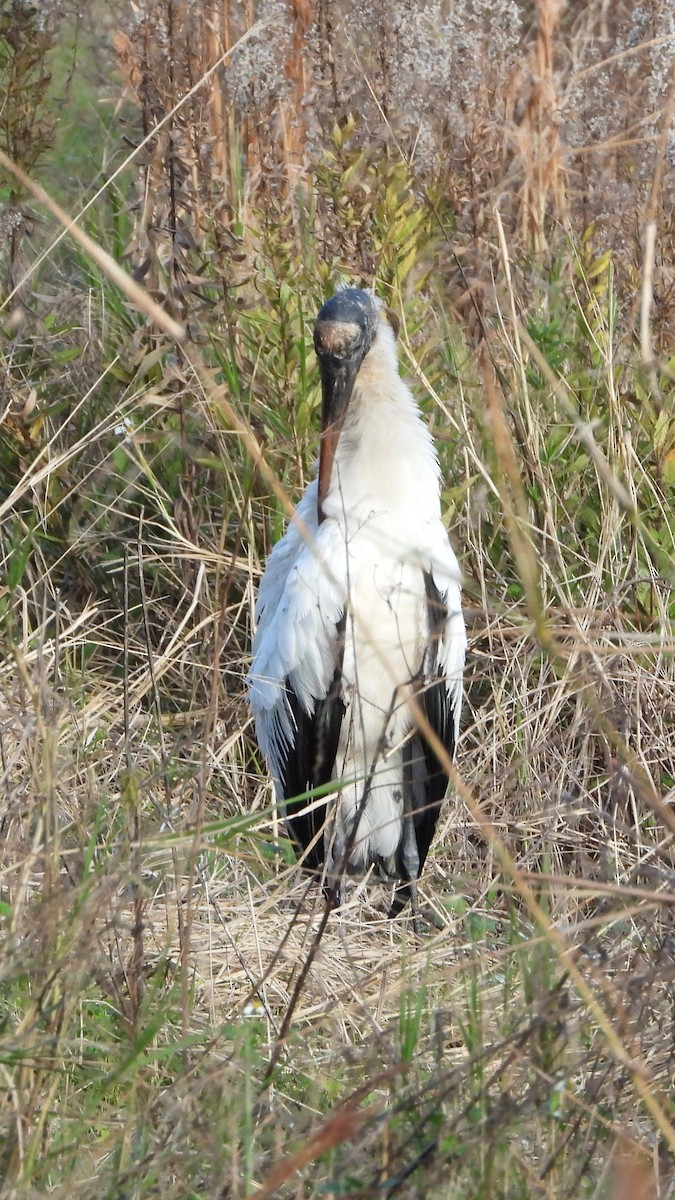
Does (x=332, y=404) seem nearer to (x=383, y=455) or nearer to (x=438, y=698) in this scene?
(x=383, y=455)

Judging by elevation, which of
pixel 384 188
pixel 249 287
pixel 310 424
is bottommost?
pixel 310 424

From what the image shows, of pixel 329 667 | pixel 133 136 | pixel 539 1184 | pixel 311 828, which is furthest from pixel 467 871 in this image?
pixel 133 136

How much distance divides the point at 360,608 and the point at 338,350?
0.52 meters

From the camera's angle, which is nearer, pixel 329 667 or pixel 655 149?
pixel 329 667

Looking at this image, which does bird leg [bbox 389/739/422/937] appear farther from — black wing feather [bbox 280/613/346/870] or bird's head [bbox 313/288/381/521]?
bird's head [bbox 313/288/381/521]

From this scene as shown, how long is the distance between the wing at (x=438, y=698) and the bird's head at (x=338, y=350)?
0.95ft

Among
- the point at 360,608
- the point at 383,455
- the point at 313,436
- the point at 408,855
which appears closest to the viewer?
the point at 360,608

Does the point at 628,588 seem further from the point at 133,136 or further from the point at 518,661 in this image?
the point at 133,136

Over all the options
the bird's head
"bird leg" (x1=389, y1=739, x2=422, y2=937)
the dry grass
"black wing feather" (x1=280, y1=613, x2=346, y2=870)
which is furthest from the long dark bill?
"bird leg" (x1=389, y1=739, x2=422, y2=937)

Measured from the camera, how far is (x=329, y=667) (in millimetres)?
2938

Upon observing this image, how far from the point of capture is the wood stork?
2.85m

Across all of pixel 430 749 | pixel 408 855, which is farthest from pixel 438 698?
→ pixel 408 855

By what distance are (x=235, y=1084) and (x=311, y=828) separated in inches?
46.8

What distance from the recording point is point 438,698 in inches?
114
